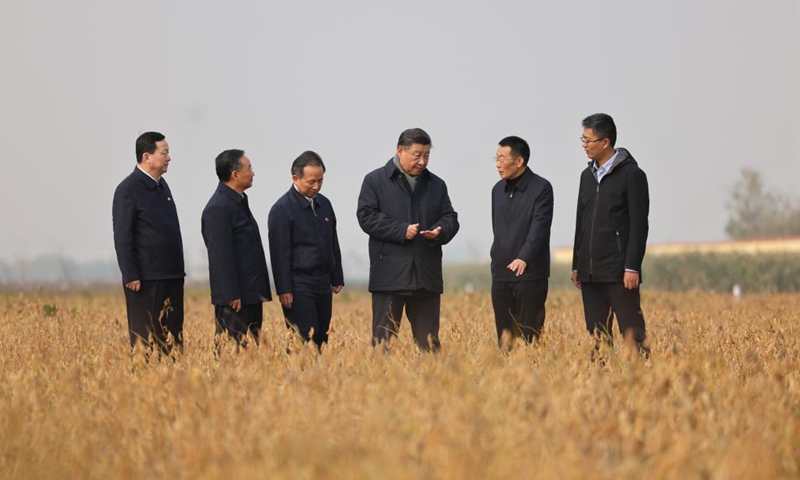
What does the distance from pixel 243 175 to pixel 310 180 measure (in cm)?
53

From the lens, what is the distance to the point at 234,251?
8.19 m

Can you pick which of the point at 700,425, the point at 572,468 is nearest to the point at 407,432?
the point at 572,468

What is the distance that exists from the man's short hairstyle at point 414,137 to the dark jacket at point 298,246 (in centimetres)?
97

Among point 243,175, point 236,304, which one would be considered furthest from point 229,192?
point 236,304

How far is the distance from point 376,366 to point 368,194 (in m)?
2.69

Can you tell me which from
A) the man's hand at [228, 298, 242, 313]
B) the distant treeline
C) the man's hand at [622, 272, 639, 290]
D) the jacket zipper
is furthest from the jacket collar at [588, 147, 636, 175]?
the distant treeline

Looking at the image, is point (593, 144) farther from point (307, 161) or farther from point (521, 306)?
point (307, 161)

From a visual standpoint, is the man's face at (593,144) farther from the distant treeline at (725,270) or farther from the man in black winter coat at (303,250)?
the distant treeline at (725,270)

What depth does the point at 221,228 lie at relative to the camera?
805cm

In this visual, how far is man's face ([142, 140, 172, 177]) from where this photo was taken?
26.7 ft

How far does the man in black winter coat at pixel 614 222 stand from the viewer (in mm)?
7750

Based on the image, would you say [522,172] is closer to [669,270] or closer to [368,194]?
[368,194]

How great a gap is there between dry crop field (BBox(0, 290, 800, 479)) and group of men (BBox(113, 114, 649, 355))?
119cm

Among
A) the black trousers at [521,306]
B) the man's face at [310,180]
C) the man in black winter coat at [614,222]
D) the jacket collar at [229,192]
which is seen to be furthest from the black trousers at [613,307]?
the jacket collar at [229,192]
